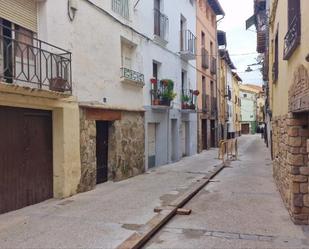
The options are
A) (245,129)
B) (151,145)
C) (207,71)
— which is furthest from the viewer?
(245,129)

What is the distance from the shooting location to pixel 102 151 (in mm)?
10898

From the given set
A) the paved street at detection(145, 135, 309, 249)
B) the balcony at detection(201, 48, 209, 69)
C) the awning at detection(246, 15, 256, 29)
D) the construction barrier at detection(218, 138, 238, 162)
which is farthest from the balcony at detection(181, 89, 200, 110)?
the paved street at detection(145, 135, 309, 249)

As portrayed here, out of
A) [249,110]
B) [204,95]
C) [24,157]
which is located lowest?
[24,157]

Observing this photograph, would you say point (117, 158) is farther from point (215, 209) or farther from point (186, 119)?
point (186, 119)

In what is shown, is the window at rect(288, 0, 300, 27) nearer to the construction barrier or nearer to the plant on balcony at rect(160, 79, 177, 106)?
the plant on balcony at rect(160, 79, 177, 106)

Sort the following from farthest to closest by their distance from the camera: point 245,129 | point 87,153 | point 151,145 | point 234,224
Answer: point 245,129 < point 151,145 < point 87,153 < point 234,224

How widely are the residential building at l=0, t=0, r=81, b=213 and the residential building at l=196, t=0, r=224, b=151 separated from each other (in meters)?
13.7

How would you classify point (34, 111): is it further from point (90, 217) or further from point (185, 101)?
point (185, 101)

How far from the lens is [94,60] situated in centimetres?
991

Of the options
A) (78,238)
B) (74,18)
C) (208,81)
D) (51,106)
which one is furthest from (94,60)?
(208,81)

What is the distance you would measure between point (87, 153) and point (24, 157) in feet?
6.67

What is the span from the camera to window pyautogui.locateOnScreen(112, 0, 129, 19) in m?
11.2

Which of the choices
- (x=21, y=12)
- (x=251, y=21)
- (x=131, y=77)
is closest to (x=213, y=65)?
(x=251, y=21)

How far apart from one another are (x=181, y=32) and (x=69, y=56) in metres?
10.7
